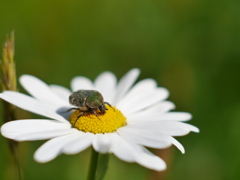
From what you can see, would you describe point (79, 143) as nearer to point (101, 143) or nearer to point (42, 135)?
point (101, 143)

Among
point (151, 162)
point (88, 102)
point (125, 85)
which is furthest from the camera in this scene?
point (125, 85)

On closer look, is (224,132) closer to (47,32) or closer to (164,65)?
(164,65)

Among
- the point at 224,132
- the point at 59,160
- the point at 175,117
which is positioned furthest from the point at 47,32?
the point at 175,117

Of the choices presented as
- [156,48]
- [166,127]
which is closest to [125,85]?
[166,127]

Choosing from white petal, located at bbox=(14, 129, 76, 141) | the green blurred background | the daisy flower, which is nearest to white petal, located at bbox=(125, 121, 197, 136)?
the daisy flower

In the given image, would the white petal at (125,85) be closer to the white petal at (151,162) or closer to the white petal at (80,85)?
the white petal at (80,85)
